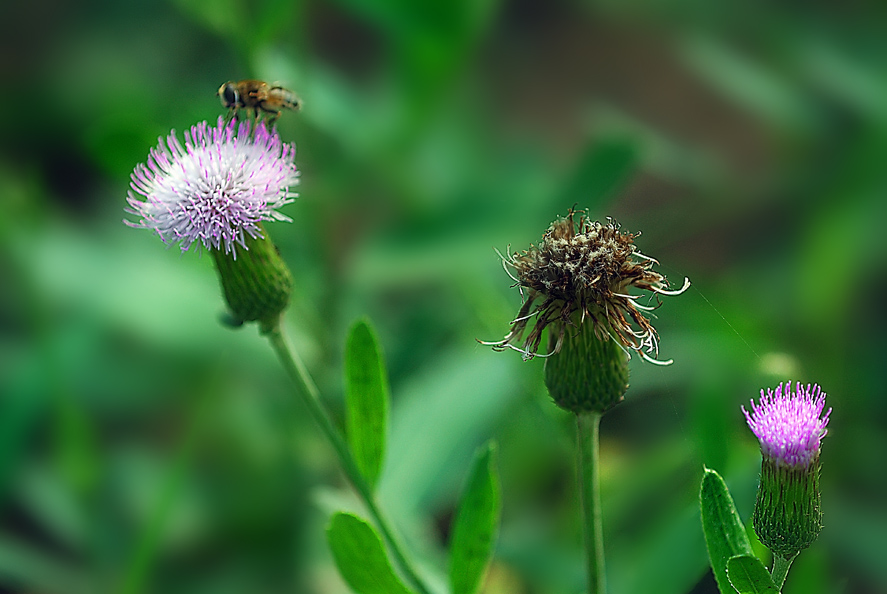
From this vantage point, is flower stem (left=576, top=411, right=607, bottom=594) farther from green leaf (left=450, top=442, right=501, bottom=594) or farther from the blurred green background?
the blurred green background

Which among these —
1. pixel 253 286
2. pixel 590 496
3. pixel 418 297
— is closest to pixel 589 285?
pixel 590 496

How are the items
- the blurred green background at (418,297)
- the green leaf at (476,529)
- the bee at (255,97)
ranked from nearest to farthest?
the green leaf at (476,529)
the bee at (255,97)
the blurred green background at (418,297)

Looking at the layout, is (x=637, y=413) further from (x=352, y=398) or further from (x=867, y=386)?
(x=352, y=398)

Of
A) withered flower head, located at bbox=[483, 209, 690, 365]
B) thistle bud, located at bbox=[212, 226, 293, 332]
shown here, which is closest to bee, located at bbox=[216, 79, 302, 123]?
thistle bud, located at bbox=[212, 226, 293, 332]

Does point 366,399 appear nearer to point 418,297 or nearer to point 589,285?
point 589,285

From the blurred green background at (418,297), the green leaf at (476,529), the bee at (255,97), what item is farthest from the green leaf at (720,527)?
the bee at (255,97)

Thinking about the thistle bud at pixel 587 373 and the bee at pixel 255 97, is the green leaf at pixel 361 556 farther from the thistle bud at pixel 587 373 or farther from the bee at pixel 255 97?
the bee at pixel 255 97

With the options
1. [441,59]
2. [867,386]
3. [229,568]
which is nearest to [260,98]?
[441,59]
